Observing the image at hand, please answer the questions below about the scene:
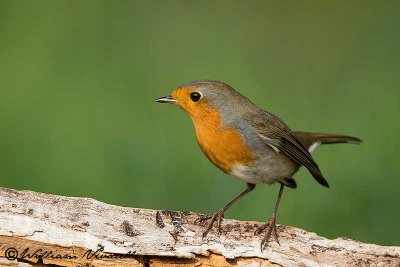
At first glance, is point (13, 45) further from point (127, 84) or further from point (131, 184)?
point (131, 184)

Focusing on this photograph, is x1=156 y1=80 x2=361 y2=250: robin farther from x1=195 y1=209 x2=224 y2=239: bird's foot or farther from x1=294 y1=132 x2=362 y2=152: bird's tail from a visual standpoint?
x1=294 y1=132 x2=362 y2=152: bird's tail

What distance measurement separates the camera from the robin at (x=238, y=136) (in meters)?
5.55

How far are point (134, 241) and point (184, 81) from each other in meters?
4.14

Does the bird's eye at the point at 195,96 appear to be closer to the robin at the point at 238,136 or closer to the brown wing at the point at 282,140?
the robin at the point at 238,136

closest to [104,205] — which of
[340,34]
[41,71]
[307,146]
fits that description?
[307,146]

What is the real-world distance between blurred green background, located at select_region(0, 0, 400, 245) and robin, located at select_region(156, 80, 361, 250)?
1.22 metres

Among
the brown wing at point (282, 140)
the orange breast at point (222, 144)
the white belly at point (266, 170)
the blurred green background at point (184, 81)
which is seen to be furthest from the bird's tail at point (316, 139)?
the orange breast at point (222, 144)

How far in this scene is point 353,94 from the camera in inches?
363

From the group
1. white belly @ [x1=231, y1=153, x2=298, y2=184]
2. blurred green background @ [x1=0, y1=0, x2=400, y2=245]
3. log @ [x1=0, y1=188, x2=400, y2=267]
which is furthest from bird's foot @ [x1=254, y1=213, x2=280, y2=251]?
blurred green background @ [x1=0, y1=0, x2=400, y2=245]

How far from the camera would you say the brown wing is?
18.8 ft

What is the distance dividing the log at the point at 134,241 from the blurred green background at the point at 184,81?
5.83 ft

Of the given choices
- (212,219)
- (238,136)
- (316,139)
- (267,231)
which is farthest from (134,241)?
(316,139)

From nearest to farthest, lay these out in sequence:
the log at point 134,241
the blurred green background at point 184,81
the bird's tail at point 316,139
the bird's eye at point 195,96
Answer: the log at point 134,241
the bird's eye at point 195,96
the bird's tail at point 316,139
the blurred green background at point 184,81

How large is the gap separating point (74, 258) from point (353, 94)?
520cm
